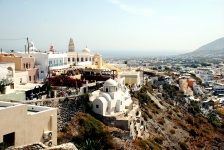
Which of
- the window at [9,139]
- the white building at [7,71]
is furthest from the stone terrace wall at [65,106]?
the window at [9,139]

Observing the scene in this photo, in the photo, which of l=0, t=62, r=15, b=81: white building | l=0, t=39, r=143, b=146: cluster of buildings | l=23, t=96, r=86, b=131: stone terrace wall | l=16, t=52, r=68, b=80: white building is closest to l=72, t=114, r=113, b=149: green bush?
l=23, t=96, r=86, b=131: stone terrace wall

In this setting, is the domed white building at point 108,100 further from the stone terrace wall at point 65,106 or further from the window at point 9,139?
the window at point 9,139

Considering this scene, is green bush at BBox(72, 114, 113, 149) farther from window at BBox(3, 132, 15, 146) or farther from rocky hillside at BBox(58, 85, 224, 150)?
window at BBox(3, 132, 15, 146)

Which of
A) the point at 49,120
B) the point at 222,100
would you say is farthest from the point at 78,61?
the point at 222,100

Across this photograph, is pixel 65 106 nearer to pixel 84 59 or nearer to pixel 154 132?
pixel 154 132

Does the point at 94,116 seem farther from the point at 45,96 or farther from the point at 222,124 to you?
the point at 222,124

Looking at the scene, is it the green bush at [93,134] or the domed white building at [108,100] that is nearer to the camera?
the green bush at [93,134]
